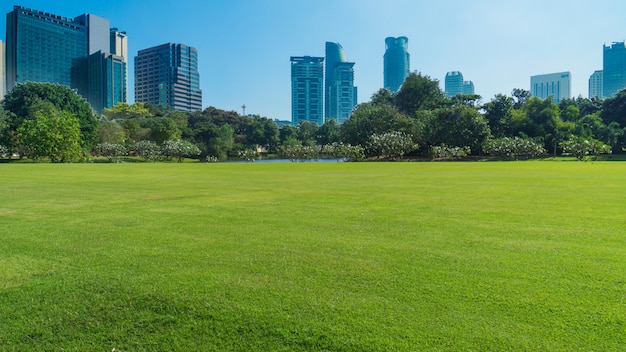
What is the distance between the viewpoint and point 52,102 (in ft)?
172

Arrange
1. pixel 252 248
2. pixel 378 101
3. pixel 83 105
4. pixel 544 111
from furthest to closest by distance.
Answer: pixel 378 101
pixel 83 105
pixel 544 111
pixel 252 248

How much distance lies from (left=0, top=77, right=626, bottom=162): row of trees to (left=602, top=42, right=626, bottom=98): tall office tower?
15344 cm

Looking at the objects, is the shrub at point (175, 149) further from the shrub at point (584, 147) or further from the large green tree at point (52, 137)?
the shrub at point (584, 147)

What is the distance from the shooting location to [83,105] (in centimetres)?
5459

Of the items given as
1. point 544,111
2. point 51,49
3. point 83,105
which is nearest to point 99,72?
point 51,49

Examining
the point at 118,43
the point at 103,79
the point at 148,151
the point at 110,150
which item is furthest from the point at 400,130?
the point at 118,43

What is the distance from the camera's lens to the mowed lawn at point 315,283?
283 cm

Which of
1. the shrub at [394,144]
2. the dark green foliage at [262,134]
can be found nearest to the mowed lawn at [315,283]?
the shrub at [394,144]

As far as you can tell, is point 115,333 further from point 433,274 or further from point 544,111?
point 544,111

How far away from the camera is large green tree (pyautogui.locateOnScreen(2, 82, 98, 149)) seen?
50656mm

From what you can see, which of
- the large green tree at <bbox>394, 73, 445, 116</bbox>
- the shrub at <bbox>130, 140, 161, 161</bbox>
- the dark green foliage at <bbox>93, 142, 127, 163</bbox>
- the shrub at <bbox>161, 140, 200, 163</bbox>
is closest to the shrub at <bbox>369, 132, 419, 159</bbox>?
the large green tree at <bbox>394, 73, 445, 116</bbox>

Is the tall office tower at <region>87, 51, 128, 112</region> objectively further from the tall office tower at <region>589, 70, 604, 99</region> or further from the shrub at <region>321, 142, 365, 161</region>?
the tall office tower at <region>589, 70, 604, 99</region>

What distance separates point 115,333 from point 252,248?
2.04 meters

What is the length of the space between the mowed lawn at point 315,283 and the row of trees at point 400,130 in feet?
135
